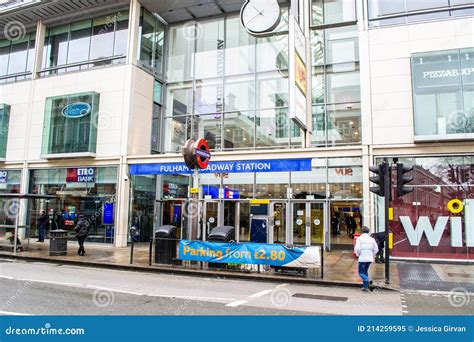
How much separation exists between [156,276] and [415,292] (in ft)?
23.7

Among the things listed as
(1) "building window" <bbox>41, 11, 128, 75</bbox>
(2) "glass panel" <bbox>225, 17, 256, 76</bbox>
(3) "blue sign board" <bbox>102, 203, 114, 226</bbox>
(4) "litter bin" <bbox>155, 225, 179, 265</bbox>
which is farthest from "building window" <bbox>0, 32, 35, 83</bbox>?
(4) "litter bin" <bbox>155, 225, 179, 265</bbox>

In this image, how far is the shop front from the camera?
18.0m

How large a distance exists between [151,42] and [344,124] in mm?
11840

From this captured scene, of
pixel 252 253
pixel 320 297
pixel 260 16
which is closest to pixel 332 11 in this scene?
pixel 260 16

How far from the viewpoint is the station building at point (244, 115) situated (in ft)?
50.5

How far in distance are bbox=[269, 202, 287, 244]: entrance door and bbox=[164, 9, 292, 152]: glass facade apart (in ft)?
10.0

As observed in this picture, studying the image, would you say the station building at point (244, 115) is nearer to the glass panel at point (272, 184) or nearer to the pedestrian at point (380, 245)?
the glass panel at point (272, 184)

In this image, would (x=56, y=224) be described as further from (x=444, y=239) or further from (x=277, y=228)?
(x=444, y=239)

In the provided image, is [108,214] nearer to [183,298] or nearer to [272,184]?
[272,184]

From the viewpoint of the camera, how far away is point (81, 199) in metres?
21.0

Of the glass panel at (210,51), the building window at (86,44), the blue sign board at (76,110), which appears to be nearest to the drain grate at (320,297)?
the glass panel at (210,51)

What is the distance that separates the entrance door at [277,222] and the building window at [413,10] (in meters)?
9.21

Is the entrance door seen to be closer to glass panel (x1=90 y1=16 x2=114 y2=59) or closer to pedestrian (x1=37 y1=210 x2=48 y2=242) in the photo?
pedestrian (x1=37 y1=210 x2=48 y2=242)
